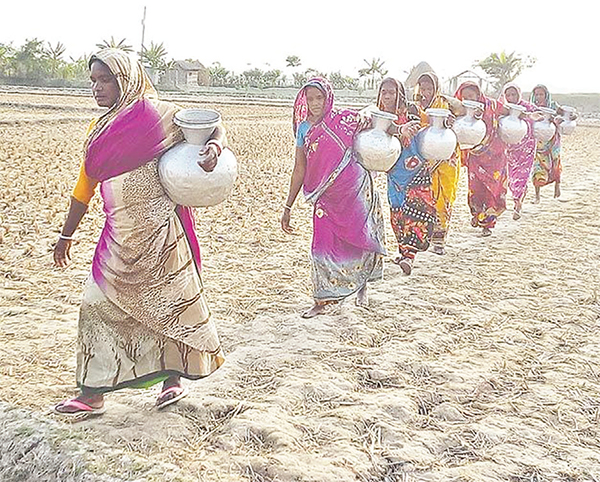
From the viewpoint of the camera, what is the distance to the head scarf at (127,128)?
9.98ft

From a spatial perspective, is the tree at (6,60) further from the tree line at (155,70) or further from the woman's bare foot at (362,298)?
the woman's bare foot at (362,298)

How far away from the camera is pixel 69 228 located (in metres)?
3.25

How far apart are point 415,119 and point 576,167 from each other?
1059 cm

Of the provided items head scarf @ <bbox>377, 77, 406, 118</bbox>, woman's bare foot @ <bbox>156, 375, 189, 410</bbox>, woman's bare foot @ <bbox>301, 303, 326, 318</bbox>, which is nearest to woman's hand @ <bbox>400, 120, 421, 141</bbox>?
head scarf @ <bbox>377, 77, 406, 118</bbox>

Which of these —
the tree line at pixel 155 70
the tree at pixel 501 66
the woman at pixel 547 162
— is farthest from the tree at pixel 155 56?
the woman at pixel 547 162

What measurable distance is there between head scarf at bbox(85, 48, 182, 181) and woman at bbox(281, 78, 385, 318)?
1719 mm

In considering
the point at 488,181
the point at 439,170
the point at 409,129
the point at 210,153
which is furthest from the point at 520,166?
the point at 210,153

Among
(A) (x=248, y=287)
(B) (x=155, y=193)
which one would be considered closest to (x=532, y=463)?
(B) (x=155, y=193)

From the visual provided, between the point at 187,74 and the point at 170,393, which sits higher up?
the point at 187,74

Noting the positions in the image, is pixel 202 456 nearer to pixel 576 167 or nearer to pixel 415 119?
pixel 415 119

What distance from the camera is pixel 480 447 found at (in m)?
3.18

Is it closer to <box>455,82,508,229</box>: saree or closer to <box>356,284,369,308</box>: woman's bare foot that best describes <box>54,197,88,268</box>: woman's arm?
<box>356,284,369,308</box>: woman's bare foot

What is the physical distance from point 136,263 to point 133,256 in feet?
0.11

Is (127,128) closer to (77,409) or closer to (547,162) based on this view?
(77,409)
